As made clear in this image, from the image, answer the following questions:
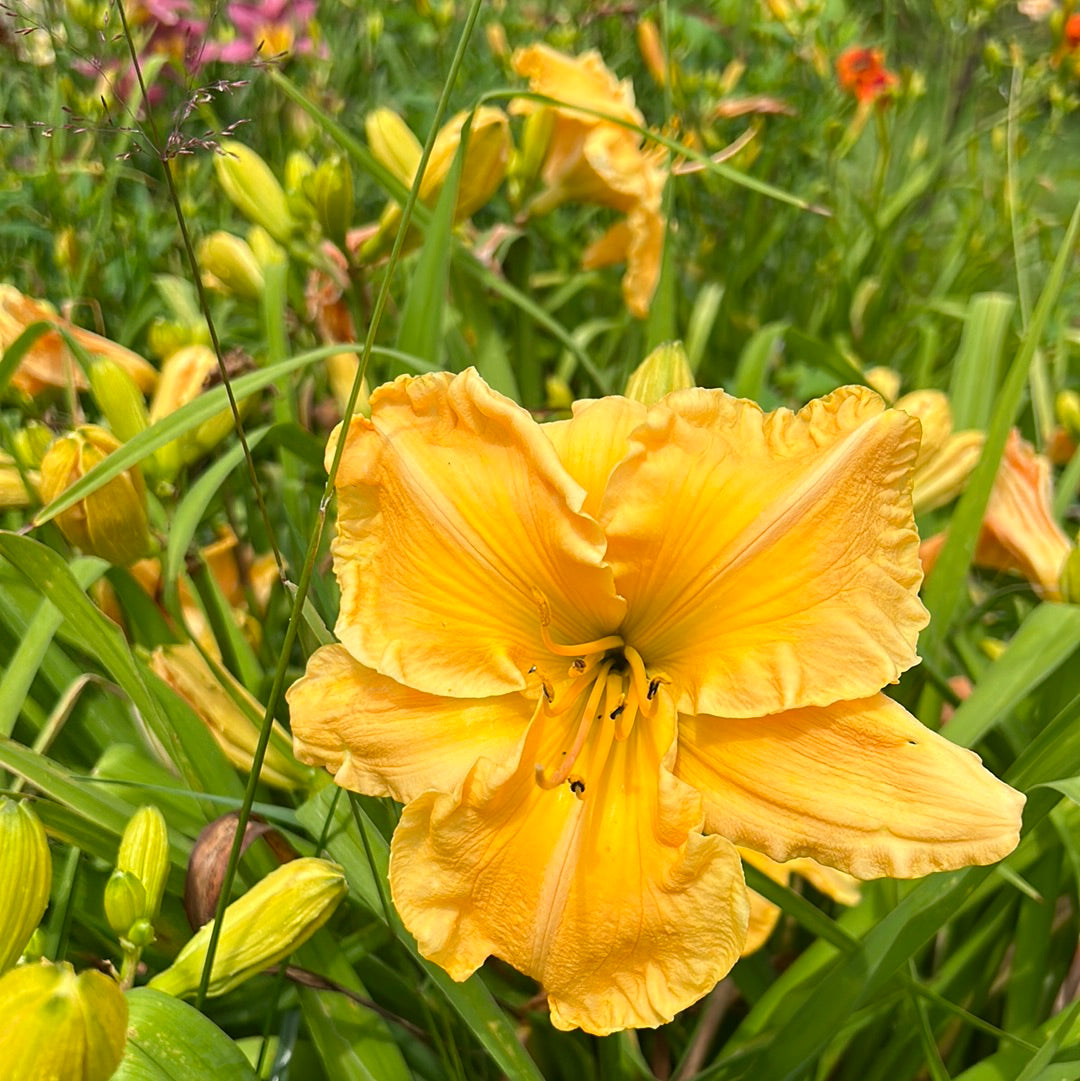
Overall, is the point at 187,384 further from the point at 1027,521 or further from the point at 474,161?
the point at 1027,521

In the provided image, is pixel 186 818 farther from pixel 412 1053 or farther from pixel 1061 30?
pixel 1061 30

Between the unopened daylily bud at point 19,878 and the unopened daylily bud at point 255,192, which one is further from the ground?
the unopened daylily bud at point 255,192

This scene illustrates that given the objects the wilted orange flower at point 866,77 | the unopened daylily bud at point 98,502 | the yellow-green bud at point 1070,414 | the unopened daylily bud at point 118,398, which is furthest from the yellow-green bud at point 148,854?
the wilted orange flower at point 866,77

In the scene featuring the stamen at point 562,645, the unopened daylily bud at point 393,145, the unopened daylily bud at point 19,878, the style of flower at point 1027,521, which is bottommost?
the unopened daylily bud at point 19,878

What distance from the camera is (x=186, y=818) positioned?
0.86 m

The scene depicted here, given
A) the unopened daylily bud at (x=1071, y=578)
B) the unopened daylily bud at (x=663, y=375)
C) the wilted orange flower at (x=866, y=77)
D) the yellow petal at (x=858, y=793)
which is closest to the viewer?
the yellow petal at (x=858, y=793)

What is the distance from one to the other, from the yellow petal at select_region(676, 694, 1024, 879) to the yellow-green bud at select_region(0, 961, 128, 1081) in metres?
0.36

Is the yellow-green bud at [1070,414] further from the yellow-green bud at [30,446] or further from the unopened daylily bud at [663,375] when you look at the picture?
the yellow-green bud at [30,446]

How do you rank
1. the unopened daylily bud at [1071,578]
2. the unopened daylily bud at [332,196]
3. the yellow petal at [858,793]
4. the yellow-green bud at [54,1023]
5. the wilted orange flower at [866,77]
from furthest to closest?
1. the wilted orange flower at [866,77]
2. the unopened daylily bud at [332,196]
3. the unopened daylily bud at [1071,578]
4. the yellow petal at [858,793]
5. the yellow-green bud at [54,1023]

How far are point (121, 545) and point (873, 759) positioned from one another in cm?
58

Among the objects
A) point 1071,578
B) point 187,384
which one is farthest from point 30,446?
point 1071,578

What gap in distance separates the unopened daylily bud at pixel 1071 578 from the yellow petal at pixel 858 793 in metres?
0.34

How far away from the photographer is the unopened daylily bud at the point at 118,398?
875 millimetres

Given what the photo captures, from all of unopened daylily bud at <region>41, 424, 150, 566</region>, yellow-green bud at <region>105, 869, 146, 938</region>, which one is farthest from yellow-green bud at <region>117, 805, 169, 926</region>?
unopened daylily bud at <region>41, 424, 150, 566</region>
